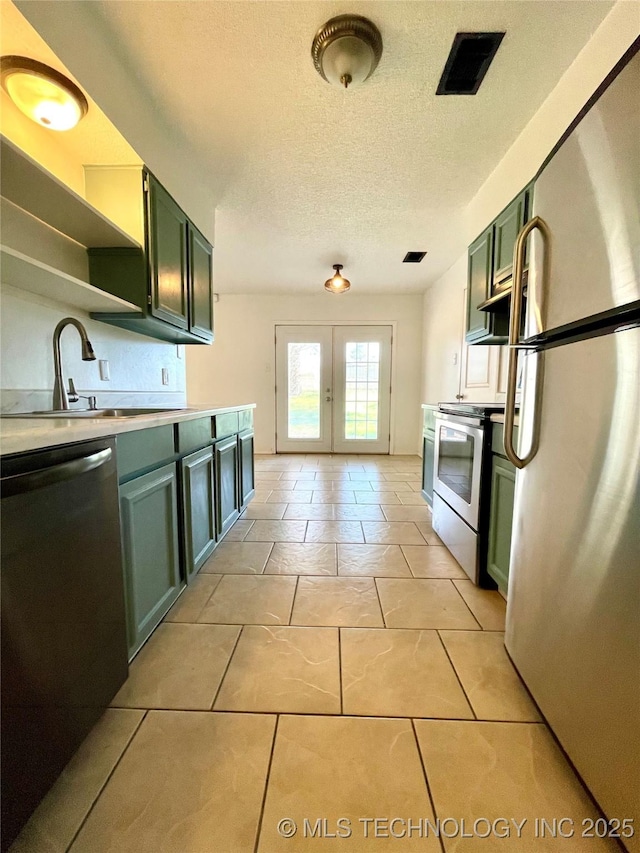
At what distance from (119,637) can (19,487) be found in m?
0.64

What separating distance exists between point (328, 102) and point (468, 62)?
25.9 inches

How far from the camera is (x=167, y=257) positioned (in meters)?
2.00

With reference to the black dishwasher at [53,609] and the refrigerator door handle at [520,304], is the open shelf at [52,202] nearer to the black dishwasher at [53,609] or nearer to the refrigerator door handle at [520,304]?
the black dishwasher at [53,609]

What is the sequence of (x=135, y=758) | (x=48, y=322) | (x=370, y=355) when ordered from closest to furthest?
(x=135, y=758), (x=48, y=322), (x=370, y=355)

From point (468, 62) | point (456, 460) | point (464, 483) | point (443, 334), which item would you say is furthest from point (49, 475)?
point (443, 334)

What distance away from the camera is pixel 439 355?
14.8ft

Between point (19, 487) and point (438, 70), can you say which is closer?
point (19, 487)

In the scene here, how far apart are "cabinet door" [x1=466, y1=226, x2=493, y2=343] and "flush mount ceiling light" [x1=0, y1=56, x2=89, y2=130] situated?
2304 millimetres

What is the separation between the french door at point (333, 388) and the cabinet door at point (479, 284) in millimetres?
2614

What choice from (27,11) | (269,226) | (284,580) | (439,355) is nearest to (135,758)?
(284,580)

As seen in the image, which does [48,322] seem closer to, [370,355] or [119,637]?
[119,637]

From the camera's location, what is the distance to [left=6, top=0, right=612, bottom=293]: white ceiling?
1337mm

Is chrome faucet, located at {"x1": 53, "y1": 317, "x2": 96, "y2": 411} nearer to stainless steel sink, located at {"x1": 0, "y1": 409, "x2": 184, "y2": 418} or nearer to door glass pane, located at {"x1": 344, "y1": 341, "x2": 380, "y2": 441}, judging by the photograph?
stainless steel sink, located at {"x1": 0, "y1": 409, "x2": 184, "y2": 418}

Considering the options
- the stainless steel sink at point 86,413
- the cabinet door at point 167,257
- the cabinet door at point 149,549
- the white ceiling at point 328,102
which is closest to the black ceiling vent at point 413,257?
the white ceiling at point 328,102
